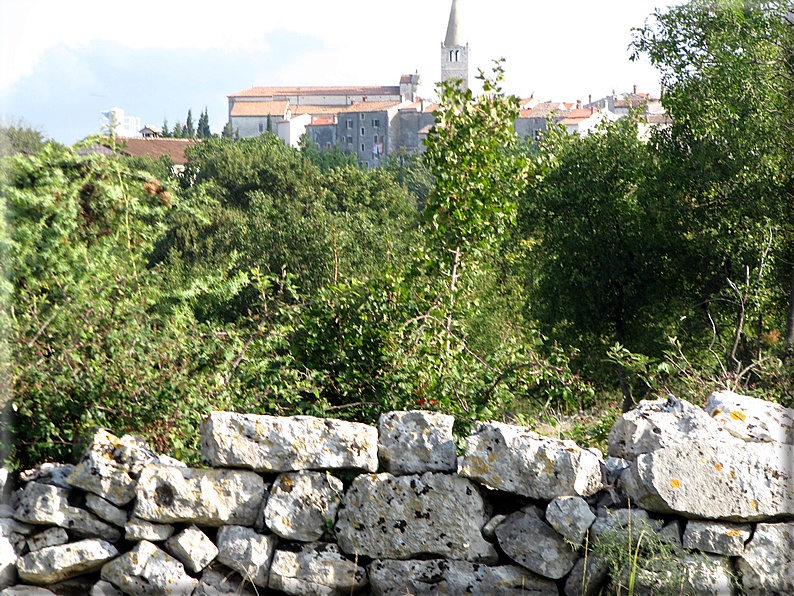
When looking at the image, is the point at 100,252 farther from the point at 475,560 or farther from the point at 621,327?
the point at 621,327

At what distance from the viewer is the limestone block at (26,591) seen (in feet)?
9.33

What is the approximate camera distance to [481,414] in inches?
151

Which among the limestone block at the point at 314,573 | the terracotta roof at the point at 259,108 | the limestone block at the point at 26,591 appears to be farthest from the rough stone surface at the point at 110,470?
the terracotta roof at the point at 259,108

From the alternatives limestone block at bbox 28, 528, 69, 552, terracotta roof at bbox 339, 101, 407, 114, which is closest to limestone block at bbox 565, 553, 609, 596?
limestone block at bbox 28, 528, 69, 552

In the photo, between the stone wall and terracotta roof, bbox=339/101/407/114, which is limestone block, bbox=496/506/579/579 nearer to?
the stone wall

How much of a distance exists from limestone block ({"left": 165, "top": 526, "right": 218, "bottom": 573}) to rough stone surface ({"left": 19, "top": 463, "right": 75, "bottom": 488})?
1.87ft

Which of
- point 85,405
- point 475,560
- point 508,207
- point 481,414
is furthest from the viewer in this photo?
point 508,207

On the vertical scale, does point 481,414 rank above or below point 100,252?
below

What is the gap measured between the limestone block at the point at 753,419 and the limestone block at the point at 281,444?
151 centimetres

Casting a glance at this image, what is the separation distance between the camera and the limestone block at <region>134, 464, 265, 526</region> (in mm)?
2859

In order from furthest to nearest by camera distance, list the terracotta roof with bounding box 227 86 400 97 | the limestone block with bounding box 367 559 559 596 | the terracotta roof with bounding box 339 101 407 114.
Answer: the terracotta roof with bounding box 227 86 400 97 < the terracotta roof with bounding box 339 101 407 114 < the limestone block with bounding box 367 559 559 596

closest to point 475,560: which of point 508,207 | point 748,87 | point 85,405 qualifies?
point 85,405

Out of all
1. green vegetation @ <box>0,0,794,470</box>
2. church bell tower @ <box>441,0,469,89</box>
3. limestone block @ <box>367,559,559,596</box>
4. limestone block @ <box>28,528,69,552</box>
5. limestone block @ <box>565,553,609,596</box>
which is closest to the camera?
limestone block @ <box>565,553,609,596</box>

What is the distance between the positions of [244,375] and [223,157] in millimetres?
30530
